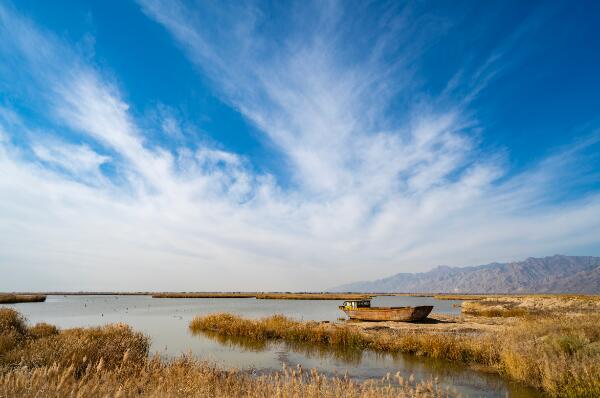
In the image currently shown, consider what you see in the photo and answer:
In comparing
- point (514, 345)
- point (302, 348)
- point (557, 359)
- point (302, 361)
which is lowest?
point (302, 361)

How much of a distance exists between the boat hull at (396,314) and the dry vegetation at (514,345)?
10.3 metres

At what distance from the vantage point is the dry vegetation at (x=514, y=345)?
1120 centimetres

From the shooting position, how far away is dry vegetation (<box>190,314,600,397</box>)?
441 inches

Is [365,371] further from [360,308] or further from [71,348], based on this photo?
[360,308]

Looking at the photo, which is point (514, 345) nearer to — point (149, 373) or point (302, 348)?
point (302, 348)

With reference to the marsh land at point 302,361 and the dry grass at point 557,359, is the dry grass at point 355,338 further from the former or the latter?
the dry grass at point 557,359

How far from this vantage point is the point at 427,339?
1891cm

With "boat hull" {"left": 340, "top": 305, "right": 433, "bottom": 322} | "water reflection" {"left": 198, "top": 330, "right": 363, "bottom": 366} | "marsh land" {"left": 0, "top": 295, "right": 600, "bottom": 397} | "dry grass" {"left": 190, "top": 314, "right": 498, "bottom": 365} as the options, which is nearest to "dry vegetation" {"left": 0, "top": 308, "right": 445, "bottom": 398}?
"marsh land" {"left": 0, "top": 295, "right": 600, "bottom": 397}

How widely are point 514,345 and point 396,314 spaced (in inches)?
690

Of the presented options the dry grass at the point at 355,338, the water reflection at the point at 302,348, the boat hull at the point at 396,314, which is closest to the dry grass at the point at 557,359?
the dry grass at the point at 355,338

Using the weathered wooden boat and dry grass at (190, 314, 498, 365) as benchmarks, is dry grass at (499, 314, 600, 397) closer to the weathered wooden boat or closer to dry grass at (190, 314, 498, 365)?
dry grass at (190, 314, 498, 365)

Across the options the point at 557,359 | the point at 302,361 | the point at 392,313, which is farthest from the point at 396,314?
the point at 557,359

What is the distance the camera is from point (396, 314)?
1273 inches

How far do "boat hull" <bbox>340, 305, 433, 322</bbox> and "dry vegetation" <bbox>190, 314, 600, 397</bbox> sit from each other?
1027 centimetres
